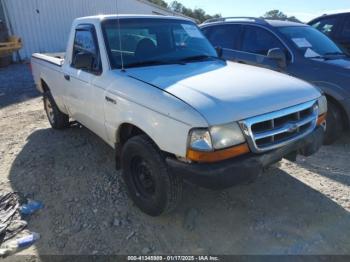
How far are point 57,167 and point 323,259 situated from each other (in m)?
3.29

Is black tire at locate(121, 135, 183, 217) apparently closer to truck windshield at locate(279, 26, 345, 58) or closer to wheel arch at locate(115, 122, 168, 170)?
wheel arch at locate(115, 122, 168, 170)

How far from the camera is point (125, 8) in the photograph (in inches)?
958

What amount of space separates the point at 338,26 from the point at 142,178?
5978mm

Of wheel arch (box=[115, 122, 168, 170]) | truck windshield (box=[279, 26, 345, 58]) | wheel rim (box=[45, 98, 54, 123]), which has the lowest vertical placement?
wheel rim (box=[45, 98, 54, 123])

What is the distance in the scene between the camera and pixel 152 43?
389cm

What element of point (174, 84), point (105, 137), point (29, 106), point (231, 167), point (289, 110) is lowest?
point (29, 106)

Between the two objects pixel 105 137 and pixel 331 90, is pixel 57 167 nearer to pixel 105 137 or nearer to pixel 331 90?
pixel 105 137

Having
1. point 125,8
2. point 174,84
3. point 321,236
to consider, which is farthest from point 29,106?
point 125,8

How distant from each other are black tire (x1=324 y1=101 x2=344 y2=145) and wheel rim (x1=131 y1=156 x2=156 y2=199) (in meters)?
2.97

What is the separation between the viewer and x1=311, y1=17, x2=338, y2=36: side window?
7266 millimetres

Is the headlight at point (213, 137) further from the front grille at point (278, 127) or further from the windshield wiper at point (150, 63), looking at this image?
the windshield wiper at point (150, 63)

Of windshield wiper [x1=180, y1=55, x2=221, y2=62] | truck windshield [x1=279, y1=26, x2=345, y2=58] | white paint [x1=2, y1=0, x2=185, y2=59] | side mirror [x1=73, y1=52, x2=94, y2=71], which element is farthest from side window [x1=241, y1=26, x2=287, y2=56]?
→ white paint [x1=2, y1=0, x2=185, y2=59]

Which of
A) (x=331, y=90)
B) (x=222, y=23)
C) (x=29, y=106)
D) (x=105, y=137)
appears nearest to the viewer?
(x=105, y=137)

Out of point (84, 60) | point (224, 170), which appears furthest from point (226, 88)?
point (84, 60)
